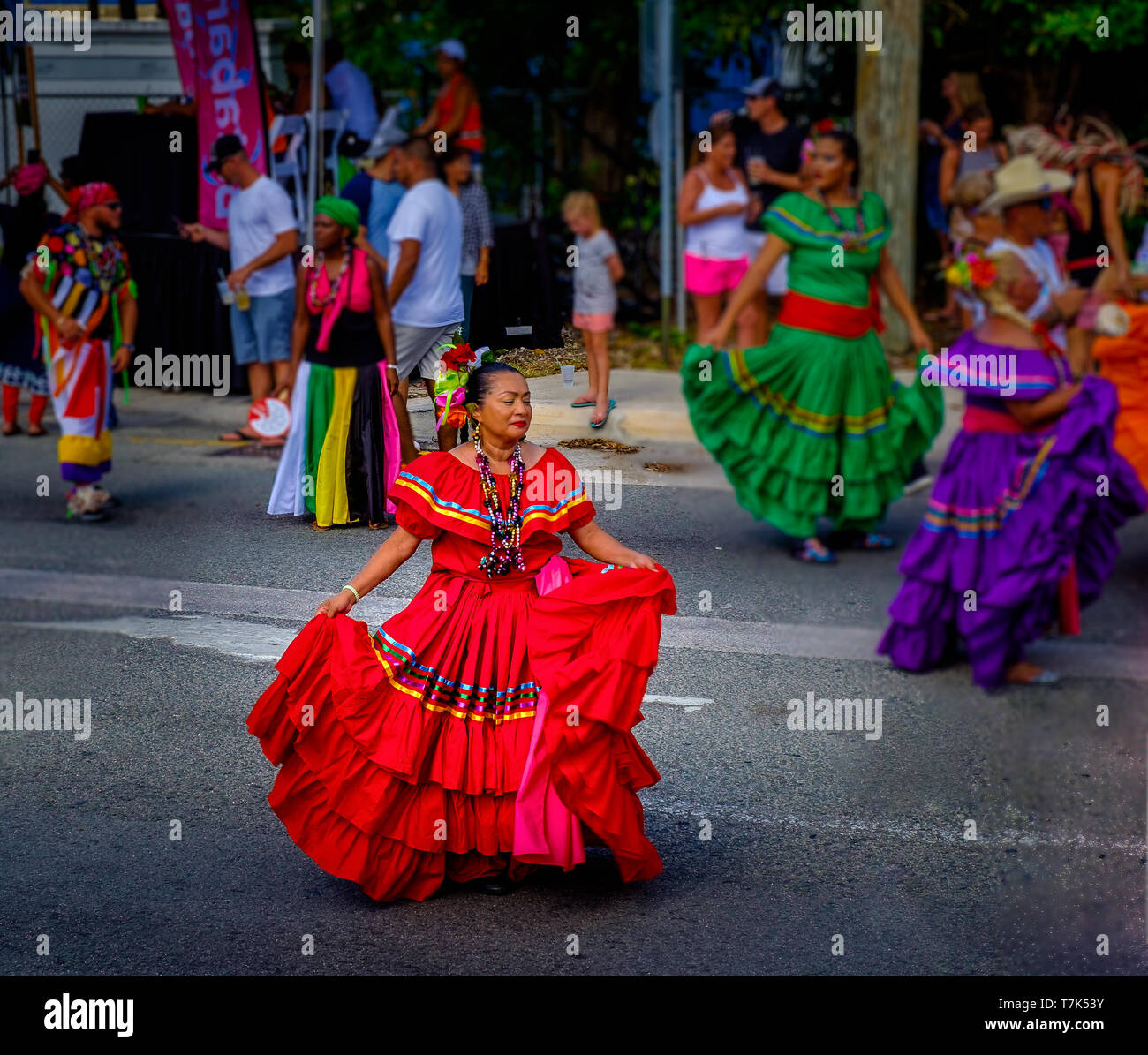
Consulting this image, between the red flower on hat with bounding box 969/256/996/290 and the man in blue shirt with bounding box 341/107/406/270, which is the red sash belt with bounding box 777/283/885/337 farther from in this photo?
the man in blue shirt with bounding box 341/107/406/270

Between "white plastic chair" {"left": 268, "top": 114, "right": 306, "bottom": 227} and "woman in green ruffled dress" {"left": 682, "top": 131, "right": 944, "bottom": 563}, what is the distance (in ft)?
16.3

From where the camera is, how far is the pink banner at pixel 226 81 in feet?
35.7

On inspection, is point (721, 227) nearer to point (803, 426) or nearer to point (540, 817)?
point (803, 426)

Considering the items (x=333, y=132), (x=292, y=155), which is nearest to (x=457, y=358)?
(x=292, y=155)

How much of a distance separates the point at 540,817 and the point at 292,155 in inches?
331

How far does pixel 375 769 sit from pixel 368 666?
268 mm

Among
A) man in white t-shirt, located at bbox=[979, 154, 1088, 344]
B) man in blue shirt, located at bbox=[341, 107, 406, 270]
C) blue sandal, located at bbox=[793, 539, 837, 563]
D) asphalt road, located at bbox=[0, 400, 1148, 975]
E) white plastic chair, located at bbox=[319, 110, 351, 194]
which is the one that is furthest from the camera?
white plastic chair, located at bbox=[319, 110, 351, 194]

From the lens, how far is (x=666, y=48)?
11.6m

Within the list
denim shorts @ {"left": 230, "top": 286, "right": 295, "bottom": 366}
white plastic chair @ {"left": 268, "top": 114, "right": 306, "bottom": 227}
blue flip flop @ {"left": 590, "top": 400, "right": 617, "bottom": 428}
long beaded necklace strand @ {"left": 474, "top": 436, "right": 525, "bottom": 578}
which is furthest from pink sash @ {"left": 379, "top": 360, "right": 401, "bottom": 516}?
white plastic chair @ {"left": 268, "top": 114, "right": 306, "bottom": 227}

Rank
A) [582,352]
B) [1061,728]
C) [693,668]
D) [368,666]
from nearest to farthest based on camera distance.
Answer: [368,666] < [582,352] < [693,668] < [1061,728]

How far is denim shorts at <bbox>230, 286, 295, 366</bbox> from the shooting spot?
987 cm

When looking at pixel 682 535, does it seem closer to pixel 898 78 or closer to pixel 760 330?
pixel 760 330

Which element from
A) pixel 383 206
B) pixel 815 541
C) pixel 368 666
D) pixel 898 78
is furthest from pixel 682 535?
pixel 898 78

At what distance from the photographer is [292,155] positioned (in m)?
11.4
